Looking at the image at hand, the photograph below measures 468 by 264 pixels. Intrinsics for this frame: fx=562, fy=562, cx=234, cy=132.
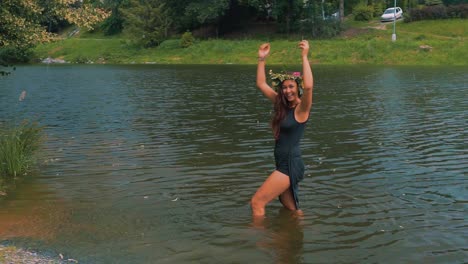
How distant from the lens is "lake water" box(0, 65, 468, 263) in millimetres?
8516

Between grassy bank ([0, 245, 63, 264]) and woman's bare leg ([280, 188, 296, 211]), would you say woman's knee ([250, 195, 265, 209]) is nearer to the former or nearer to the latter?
woman's bare leg ([280, 188, 296, 211])

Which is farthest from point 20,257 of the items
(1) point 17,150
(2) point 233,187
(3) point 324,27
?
(3) point 324,27

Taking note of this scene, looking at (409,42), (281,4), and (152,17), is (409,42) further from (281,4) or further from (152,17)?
(152,17)

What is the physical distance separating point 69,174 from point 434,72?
121 ft

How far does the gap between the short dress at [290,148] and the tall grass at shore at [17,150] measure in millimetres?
7046

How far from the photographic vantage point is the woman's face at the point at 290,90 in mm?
8664

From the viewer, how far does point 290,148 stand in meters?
8.93

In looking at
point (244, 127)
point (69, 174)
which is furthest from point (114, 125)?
point (69, 174)

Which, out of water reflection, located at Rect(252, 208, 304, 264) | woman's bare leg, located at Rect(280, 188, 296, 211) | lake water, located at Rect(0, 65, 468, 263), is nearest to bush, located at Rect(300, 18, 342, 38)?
lake water, located at Rect(0, 65, 468, 263)

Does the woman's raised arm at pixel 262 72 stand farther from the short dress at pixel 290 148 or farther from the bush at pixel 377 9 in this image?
the bush at pixel 377 9

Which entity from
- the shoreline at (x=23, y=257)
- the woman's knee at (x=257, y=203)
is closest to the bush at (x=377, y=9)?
the woman's knee at (x=257, y=203)

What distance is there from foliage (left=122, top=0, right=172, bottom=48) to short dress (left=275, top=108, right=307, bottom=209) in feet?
229

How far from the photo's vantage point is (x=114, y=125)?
68.6ft

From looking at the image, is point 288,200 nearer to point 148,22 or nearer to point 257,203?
point 257,203
